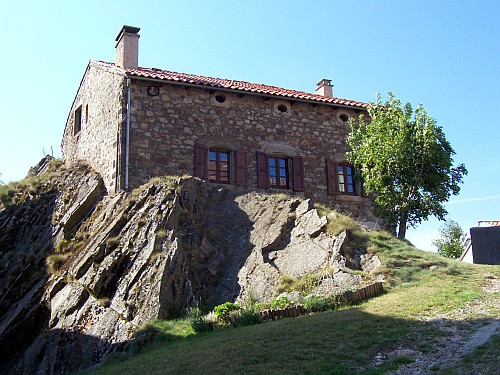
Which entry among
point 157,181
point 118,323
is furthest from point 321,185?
point 118,323

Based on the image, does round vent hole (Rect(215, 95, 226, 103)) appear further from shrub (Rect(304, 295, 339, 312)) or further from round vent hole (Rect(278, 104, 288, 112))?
shrub (Rect(304, 295, 339, 312))

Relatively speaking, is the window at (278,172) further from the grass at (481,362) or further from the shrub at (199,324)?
the grass at (481,362)

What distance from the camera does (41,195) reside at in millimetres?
18469

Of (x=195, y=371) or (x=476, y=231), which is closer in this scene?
(x=195, y=371)

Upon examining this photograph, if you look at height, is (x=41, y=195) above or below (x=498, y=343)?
above

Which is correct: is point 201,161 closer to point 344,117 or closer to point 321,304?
point 344,117

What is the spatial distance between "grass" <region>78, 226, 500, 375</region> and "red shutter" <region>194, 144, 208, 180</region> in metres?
5.90

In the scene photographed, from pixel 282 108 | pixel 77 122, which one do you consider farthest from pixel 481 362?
pixel 77 122

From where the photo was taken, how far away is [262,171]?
57.1 feet

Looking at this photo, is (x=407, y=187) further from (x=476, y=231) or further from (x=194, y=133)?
(x=194, y=133)

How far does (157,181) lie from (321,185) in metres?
Answer: 6.33

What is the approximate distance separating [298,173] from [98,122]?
7.47 metres

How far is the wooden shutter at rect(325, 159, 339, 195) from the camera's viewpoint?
18219 millimetres

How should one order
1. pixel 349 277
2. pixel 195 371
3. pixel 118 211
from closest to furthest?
1. pixel 195 371
2. pixel 349 277
3. pixel 118 211
